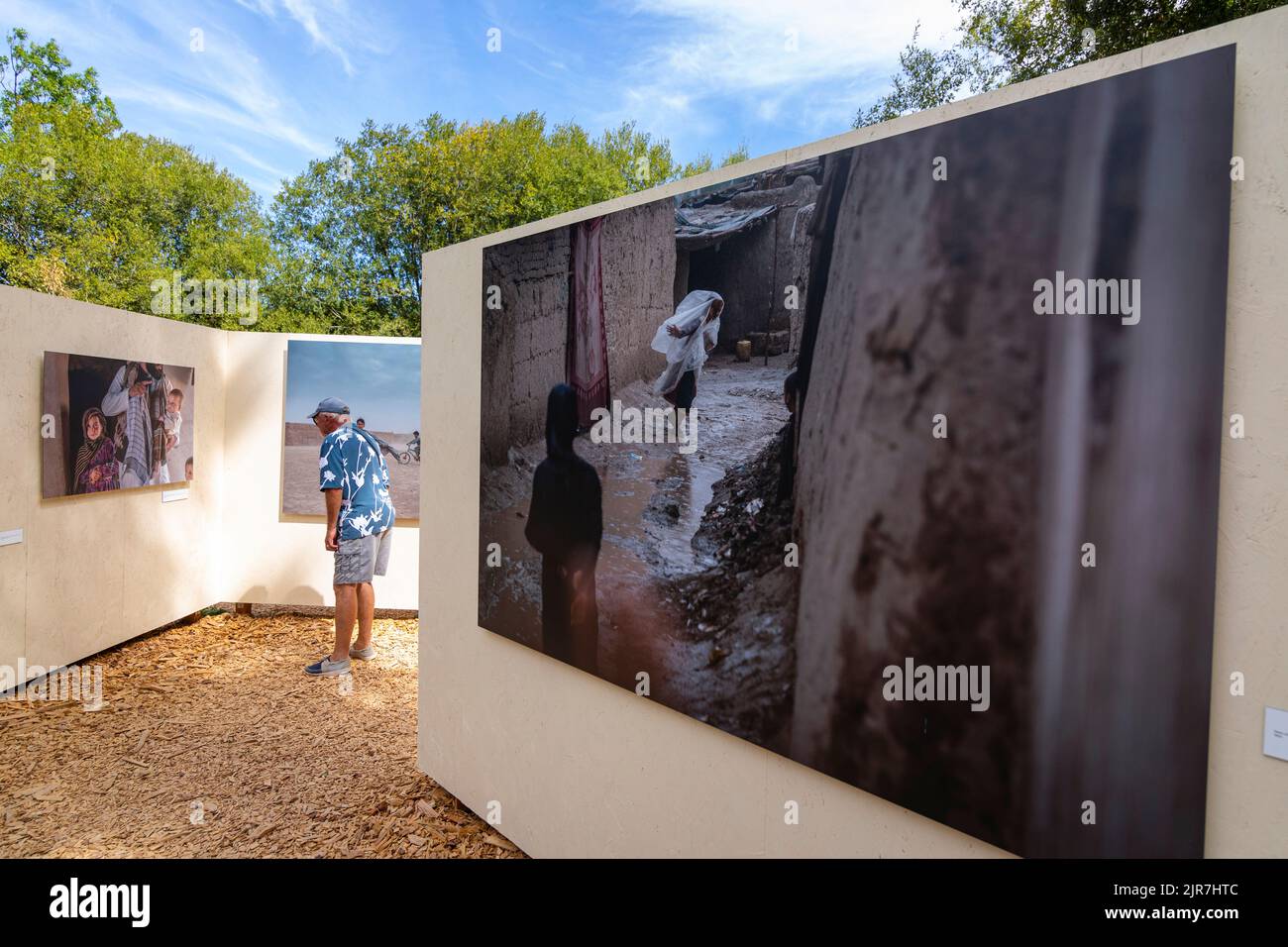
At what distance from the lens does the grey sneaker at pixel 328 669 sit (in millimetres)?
6410

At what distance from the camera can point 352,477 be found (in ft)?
20.3

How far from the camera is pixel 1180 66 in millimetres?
1457

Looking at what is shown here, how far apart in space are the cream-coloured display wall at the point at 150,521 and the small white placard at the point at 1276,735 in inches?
300

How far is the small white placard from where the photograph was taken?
54.2 inches

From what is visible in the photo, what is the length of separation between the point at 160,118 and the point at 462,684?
105 ft

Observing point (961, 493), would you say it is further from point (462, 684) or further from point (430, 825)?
A: point (430, 825)

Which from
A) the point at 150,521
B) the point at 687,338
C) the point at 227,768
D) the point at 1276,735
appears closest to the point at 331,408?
the point at 150,521

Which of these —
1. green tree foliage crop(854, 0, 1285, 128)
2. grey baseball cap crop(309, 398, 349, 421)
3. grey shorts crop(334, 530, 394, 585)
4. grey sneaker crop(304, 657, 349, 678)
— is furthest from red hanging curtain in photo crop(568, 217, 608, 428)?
green tree foliage crop(854, 0, 1285, 128)

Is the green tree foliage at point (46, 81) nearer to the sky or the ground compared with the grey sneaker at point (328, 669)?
nearer to the sky

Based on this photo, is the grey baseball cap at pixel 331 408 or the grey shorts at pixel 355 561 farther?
the grey baseball cap at pixel 331 408

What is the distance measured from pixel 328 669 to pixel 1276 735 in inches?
269

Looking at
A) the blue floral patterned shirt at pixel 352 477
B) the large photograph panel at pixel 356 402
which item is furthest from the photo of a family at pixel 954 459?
the large photograph panel at pixel 356 402

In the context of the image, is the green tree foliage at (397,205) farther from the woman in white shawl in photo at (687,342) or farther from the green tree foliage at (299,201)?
the woman in white shawl in photo at (687,342)
